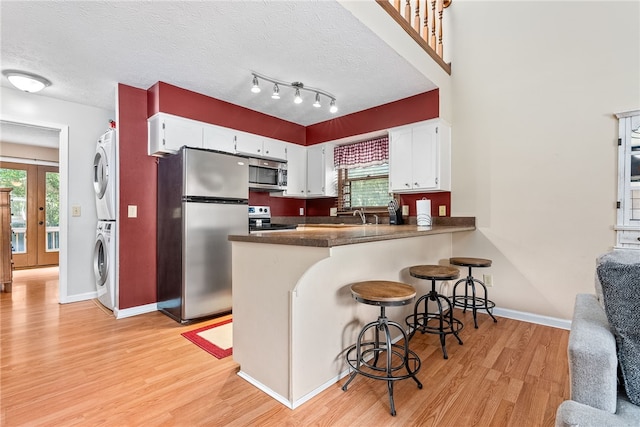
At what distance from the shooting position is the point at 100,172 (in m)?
3.45

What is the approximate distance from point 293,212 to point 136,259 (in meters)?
2.31

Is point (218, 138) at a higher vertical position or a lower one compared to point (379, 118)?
lower

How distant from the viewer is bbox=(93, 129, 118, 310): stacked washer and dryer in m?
3.23

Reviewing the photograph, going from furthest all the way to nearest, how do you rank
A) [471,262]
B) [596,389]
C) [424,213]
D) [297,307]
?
[424,213] → [471,262] → [297,307] → [596,389]

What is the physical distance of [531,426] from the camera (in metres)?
1.52

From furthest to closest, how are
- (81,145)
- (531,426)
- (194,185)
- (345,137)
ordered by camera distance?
1. (345,137)
2. (81,145)
3. (194,185)
4. (531,426)

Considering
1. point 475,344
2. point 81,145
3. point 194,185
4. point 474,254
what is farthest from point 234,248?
point 81,145

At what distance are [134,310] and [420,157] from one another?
3.55 m

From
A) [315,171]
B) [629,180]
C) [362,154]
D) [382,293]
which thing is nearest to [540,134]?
[629,180]

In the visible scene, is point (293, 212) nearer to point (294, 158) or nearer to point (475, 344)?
point (294, 158)

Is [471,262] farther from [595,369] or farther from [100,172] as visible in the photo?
[100,172]

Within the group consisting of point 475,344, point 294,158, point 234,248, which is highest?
point 294,158

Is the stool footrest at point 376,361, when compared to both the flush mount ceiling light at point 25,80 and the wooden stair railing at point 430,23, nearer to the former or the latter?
the wooden stair railing at point 430,23

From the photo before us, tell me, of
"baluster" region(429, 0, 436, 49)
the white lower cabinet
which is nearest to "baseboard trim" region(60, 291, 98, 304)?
the white lower cabinet
